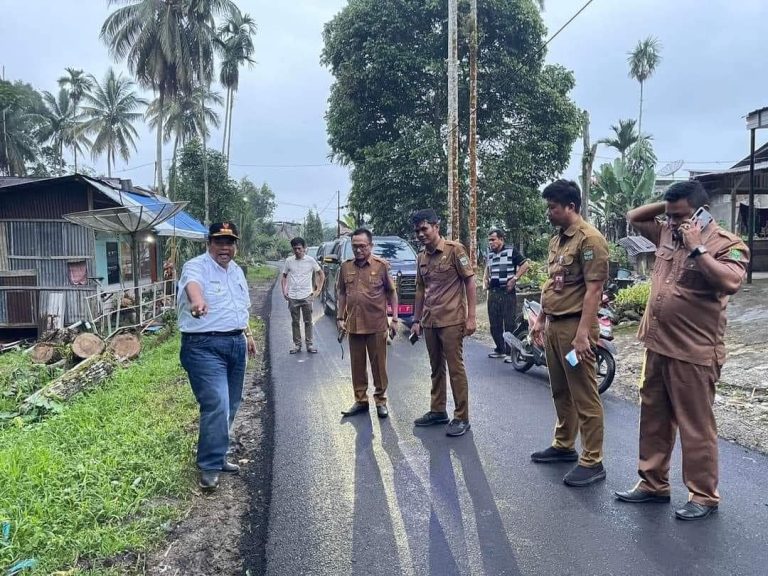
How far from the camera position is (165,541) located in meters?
3.23

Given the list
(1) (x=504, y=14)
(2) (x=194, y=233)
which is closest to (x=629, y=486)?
(2) (x=194, y=233)

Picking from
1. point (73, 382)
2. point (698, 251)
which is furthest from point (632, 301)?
point (73, 382)

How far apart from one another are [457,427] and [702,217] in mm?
2591

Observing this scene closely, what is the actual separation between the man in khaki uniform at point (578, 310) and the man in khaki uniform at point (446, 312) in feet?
3.30

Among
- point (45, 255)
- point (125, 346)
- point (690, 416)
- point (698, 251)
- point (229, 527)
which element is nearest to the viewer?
point (698, 251)

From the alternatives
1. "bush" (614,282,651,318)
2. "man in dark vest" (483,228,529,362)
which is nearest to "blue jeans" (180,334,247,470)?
"man in dark vest" (483,228,529,362)

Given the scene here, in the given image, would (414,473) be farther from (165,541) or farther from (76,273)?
(76,273)

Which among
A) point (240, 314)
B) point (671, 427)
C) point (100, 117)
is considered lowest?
point (671, 427)

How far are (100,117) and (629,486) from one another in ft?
158

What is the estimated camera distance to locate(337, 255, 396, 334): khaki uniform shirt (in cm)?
550

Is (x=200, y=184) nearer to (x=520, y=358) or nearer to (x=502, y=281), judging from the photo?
(x=502, y=281)

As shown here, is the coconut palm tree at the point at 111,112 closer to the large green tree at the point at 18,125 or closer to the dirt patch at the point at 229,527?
the large green tree at the point at 18,125

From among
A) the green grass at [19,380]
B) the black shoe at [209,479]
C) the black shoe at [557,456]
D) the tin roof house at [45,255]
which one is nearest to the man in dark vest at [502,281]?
the black shoe at [557,456]

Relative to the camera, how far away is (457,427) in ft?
16.1
